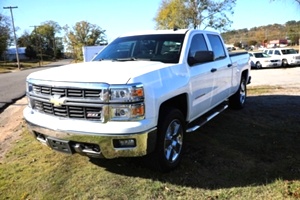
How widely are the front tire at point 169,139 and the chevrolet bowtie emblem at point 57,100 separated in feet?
3.99

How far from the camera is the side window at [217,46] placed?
20.7ft

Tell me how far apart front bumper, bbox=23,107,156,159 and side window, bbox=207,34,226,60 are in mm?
2956

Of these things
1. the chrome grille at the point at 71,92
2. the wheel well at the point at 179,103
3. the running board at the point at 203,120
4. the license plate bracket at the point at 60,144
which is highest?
the chrome grille at the point at 71,92

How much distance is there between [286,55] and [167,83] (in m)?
27.0

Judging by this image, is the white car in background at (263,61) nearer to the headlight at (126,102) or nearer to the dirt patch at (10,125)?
the dirt patch at (10,125)

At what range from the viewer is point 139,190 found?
157 inches

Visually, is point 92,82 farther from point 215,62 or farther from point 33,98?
point 215,62

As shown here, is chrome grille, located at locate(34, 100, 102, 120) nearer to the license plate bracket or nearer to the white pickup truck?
the white pickup truck

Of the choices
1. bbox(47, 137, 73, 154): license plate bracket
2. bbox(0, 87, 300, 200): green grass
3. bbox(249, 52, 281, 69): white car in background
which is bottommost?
bbox(249, 52, 281, 69): white car in background

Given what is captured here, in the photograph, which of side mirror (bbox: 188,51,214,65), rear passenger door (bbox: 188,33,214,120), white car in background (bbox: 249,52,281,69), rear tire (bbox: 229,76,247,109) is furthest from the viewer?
white car in background (bbox: 249,52,281,69)

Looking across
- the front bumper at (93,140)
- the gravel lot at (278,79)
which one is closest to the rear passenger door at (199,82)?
the front bumper at (93,140)

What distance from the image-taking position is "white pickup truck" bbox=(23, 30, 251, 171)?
12.3 feet

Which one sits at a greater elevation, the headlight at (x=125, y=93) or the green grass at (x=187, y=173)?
the headlight at (x=125, y=93)

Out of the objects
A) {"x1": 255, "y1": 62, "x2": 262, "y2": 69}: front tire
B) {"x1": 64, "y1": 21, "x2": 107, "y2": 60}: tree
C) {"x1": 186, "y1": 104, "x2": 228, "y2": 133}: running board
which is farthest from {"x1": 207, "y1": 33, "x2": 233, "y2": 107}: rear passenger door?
{"x1": 64, "y1": 21, "x2": 107, "y2": 60}: tree
